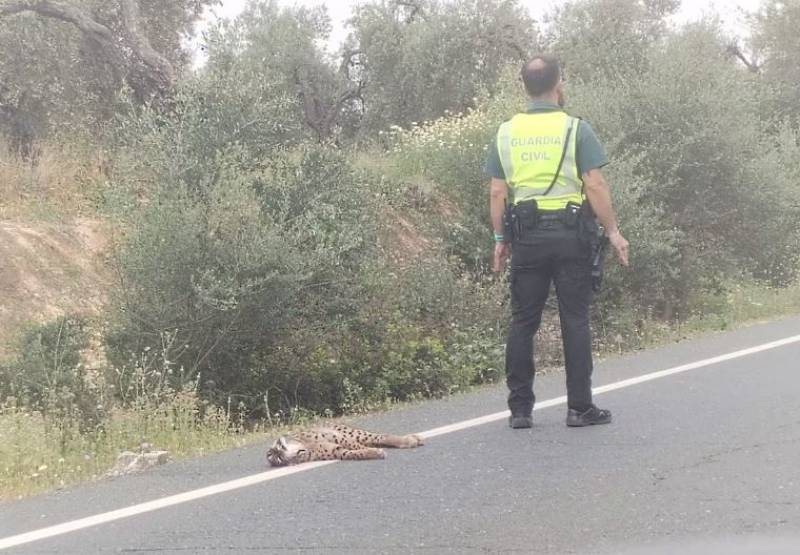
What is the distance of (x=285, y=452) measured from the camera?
202 inches

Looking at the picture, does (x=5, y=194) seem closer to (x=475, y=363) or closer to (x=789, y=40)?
(x=475, y=363)

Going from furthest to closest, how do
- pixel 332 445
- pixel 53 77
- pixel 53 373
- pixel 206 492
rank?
pixel 53 77, pixel 53 373, pixel 332 445, pixel 206 492

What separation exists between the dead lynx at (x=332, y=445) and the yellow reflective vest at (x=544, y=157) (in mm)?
1715

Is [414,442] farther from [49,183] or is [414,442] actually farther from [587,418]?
[49,183]

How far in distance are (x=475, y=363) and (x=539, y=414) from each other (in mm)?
3211

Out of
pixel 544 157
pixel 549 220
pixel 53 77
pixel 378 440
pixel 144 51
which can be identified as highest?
pixel 144 51

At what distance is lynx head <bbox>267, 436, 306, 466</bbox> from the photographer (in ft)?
16.7

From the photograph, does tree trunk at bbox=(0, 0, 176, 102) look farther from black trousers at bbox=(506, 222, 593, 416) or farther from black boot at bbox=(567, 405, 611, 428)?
black boot at bbox=(567, 405, 611, 428)

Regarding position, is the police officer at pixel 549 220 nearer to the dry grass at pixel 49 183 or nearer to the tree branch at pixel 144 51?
the dry grass at pixel 49 183

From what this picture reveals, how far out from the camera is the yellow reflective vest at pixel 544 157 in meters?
5.27

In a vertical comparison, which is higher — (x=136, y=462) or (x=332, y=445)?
(x=136, y=462)

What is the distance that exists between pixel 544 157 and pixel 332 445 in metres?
2.20

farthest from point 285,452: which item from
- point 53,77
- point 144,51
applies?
point 53,77

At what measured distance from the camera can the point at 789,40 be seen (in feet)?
94.3
